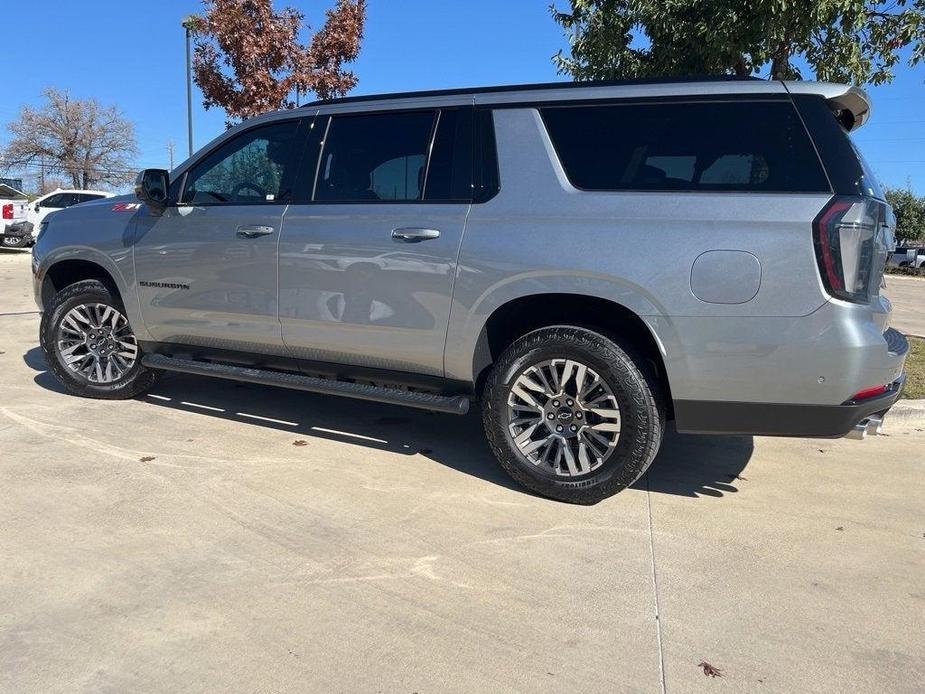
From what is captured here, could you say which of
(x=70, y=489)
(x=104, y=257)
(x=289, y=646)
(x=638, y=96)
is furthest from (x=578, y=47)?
(x=289, y=646)

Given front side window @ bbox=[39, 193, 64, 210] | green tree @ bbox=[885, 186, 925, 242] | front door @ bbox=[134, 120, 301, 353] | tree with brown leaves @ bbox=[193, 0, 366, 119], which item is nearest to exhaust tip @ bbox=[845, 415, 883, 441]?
front door @ bbox=[134, 120, 301, 353]

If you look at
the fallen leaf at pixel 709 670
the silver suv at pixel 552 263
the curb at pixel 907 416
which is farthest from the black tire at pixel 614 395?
the curb at pixel 907 416

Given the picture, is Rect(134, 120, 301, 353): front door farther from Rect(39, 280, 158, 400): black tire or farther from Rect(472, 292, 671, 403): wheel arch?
Rect(472, 292, 671, 403): wheel arch

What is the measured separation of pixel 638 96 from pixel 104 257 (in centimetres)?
364

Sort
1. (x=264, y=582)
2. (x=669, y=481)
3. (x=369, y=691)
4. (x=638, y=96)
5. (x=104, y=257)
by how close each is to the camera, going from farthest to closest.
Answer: (x=104, y=257) < (x=669, y=481) < (x=638, y=96) < (x=264, y=582) < (x=369, y=691)

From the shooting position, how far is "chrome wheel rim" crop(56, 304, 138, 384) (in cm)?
528

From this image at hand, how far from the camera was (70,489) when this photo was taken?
3.77 m

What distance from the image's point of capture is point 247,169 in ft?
15.6

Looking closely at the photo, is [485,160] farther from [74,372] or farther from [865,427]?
[74,372]

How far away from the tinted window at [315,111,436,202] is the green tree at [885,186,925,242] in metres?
51.4

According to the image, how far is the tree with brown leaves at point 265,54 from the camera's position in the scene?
1241cm

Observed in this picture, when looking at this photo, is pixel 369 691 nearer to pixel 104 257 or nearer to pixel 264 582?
pixel 264 582

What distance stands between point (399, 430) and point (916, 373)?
186 inches

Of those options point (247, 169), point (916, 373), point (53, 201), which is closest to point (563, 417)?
point (247, 169)
